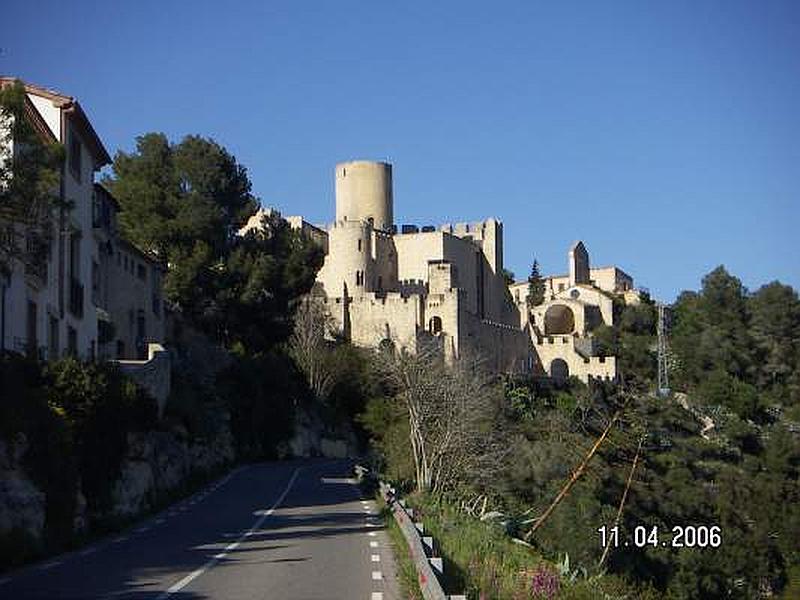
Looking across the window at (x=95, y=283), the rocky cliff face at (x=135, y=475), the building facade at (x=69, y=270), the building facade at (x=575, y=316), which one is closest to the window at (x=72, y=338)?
the building facade at (x=69, y=270)

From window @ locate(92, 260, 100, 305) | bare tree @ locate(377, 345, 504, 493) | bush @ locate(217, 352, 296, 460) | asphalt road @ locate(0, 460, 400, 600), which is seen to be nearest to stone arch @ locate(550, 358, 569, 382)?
bush @ locate(217, 352, 296, 460)


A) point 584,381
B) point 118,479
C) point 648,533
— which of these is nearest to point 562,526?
point 648,533

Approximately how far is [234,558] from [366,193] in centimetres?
9203

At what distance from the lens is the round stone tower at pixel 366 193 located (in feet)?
355

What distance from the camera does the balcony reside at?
3164cm

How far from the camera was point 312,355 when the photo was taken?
64.9 m

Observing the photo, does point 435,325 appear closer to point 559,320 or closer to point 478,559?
point 559,320

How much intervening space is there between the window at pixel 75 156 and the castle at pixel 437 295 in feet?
134

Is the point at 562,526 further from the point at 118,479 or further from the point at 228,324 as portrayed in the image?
the point at 228,324

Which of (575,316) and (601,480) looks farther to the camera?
(575,316)

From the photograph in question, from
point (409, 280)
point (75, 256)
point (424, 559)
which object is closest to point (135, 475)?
point (75, 256)

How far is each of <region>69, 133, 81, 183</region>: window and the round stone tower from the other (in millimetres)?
76302

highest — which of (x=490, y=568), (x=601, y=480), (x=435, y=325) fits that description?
(x=435, y=325)

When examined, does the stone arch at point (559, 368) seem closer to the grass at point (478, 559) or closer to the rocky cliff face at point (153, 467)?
the rocky cliff face at point (153, 467)
